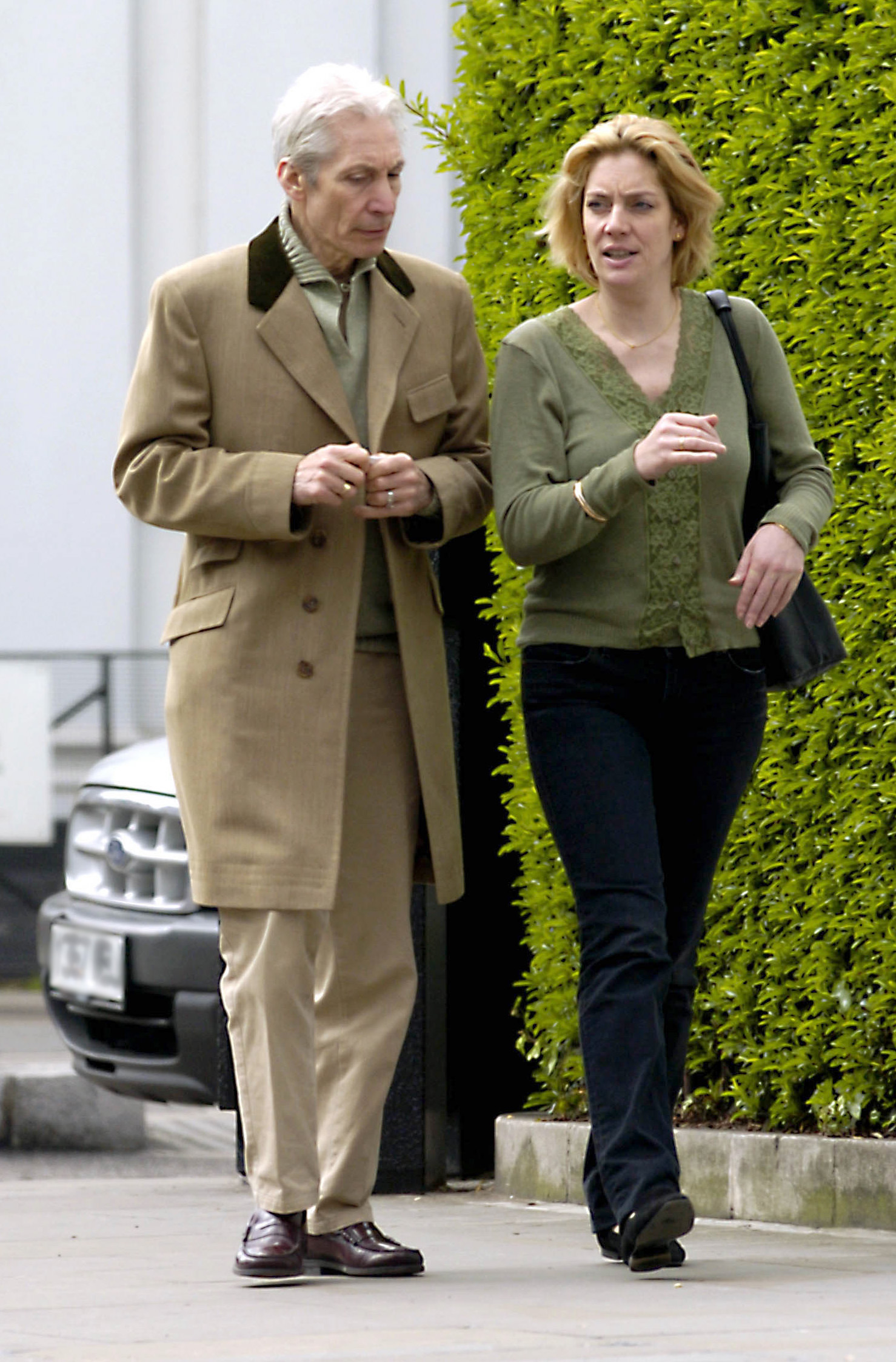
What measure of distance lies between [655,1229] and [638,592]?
3.35 ft

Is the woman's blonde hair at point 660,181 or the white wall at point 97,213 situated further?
the white wall at point 97,213

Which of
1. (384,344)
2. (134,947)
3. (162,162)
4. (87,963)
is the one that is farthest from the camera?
(162,162)

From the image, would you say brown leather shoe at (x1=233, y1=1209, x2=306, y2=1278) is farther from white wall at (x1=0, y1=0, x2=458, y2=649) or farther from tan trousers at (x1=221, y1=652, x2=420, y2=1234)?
white wall at (x1=0, y1=0, x2=458, y2=649)

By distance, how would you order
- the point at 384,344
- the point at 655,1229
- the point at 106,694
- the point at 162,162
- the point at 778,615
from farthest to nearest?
the point at 162,162 < the point at 106,694 < the point at 384,344 < the point at 778,615 < the point at 655,1229

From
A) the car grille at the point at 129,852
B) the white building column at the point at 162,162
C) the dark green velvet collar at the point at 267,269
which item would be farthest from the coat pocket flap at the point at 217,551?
the white building column at the point at 162,162

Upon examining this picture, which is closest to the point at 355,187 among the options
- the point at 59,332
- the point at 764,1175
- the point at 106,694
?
the point at 764,1175

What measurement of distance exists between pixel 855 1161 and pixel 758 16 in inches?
87.3

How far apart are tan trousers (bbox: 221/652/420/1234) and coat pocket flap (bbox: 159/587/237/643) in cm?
25

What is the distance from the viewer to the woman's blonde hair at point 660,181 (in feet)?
13.7

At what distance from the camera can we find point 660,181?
4195 millimetres

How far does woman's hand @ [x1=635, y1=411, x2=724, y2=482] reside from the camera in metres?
3.81

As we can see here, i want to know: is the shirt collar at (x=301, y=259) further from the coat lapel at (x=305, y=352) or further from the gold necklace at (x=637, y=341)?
the gold necklace at (x=637, y=341)

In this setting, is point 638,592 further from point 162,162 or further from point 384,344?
point 162,162

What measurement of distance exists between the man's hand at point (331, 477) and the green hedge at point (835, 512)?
1156 mm
